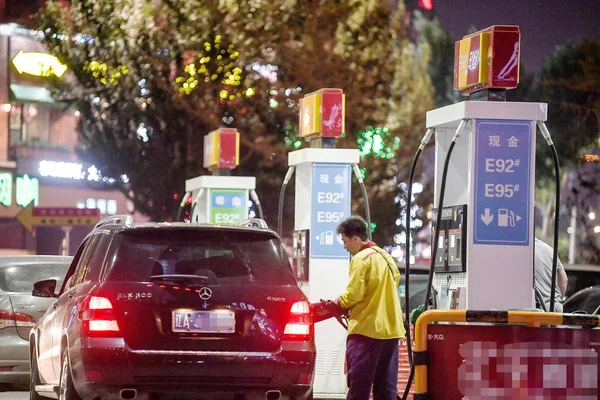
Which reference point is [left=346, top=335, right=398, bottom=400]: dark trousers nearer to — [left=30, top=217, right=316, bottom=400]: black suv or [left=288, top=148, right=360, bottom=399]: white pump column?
[left=30, top=217, right=316, bottom=400]: black suv

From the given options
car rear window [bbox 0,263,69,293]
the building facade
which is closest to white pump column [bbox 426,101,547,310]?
car rear window [bbox 0,263,69,293]

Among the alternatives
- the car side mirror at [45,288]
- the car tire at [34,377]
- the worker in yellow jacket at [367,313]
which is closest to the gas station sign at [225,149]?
the car tire at [34,377]

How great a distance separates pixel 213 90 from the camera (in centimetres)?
3350

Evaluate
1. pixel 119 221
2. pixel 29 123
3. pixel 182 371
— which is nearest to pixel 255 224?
pixel 119 221

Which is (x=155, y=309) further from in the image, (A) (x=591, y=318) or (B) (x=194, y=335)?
(A) (x=591, y=318)

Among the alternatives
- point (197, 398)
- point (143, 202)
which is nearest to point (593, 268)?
point (197, 398)

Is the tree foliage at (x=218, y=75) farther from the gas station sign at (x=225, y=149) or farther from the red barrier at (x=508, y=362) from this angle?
the red barrier at (x=508, y=362)

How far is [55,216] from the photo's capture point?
3962 centimetres

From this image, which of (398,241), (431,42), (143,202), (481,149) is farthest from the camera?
(431,42)

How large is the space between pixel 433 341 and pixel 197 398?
1899mm

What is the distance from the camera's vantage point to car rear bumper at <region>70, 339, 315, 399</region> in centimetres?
914

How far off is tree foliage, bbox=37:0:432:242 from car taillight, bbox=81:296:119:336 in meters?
24.0

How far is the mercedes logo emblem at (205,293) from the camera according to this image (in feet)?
30.5

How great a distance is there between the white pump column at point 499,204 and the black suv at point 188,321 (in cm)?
171
